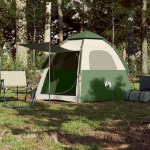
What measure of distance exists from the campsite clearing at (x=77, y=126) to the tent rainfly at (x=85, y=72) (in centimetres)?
89

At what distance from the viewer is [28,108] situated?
391 inches

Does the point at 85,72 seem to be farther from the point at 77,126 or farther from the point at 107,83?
the point at 77,126

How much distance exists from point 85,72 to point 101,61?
688mm

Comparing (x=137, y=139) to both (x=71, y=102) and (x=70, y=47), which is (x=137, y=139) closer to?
(x=71, y=102)

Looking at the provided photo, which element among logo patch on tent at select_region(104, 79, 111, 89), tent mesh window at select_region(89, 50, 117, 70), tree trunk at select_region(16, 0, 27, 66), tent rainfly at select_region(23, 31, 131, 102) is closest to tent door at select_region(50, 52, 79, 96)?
tent rainfly at select_region(23, 31, 131, 102)

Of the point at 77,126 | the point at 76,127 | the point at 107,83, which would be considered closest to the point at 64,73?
the point at 107,83

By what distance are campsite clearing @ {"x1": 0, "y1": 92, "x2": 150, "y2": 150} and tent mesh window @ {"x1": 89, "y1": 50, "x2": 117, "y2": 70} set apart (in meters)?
1.49

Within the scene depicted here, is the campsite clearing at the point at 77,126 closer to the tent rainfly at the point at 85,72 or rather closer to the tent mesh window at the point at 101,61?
the tent rainfly at the point at 85,72

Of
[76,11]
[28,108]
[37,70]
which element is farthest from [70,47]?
[76,11]

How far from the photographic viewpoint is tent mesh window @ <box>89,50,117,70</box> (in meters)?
12.1

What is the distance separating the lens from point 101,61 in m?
12.2

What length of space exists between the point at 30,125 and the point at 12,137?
1295mm

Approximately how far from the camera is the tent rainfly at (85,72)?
11.8 m

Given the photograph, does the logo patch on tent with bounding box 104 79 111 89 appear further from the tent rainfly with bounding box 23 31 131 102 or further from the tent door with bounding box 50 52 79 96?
the tent door with bounding box 50 52 79 96
